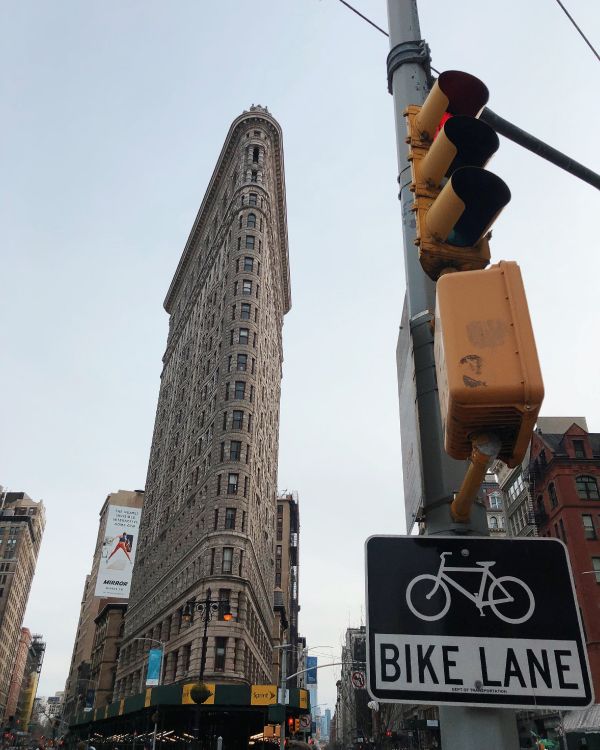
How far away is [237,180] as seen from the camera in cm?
7869

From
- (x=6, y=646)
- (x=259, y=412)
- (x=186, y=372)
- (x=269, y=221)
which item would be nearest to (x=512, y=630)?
(x=259, y=412)

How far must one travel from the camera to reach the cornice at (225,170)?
3236 inches

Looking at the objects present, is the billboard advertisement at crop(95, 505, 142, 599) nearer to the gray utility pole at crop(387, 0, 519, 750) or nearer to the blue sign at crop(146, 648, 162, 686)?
the blue sign at crop(146, 648, 162, 686)

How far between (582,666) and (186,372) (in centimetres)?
8462

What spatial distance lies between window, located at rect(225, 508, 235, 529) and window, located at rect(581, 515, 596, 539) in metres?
29.0

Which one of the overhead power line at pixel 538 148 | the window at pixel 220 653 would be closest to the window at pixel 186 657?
the window at pixel 220 653

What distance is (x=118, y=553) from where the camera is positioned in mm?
80000

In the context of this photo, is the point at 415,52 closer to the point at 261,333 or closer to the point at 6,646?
the point at 261,333

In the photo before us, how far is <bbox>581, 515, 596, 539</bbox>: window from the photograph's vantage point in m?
47.5

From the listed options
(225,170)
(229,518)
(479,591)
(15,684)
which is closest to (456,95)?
(479,591)

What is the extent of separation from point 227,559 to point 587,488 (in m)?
30.7

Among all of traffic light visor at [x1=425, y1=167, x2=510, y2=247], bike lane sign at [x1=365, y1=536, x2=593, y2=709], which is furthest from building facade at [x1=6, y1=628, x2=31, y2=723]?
traffic light visor at [x1=425, y1=167, x2=510, y2=247]

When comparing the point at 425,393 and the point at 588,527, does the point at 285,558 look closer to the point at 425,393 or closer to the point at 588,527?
Answer: the point at 588,527

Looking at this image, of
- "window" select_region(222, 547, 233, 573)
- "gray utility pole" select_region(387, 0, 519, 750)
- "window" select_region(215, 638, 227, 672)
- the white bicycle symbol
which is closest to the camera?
"gray utility pole" select_region(387, 0, 519, 750)
